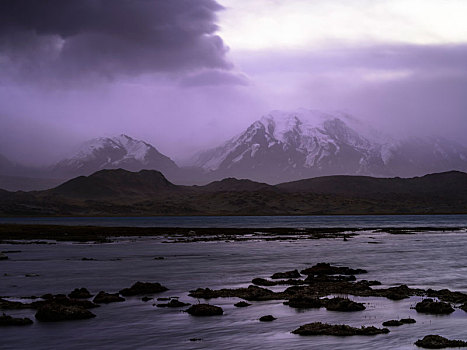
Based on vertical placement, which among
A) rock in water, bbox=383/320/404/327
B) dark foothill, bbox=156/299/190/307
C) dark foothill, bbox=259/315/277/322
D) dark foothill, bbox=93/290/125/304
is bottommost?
rock in water, bbox=383/320/404/327

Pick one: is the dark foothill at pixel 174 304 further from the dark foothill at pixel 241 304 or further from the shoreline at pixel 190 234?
the shoreline at pixel 190 234

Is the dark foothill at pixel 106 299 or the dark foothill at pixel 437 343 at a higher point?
the dark foothill at pixel 106 299

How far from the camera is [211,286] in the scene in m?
43.2

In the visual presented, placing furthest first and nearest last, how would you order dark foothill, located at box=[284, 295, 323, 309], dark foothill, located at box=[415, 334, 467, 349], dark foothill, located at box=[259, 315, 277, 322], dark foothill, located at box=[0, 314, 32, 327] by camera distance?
dark foothill, located at box=[284, 295, 323, 309] → dark foothill, located at box=[259, 315, 277, 322] → dark foothill, located at box=[0, 314, 32, 327] → dark foothill, located at box=[415, 334, 467, 349]

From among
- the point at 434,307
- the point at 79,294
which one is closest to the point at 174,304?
the point at 79,294

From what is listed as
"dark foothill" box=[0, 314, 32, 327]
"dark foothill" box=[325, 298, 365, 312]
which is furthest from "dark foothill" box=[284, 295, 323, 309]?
"dark foothill" box=[0, 314, 32, 327]

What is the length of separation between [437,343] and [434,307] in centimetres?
822

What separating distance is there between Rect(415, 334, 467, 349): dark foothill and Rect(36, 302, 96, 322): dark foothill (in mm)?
16627

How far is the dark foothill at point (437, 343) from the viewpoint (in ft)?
76.8

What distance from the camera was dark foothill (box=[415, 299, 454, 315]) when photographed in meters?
30.9

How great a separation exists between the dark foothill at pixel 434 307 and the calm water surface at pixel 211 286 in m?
0.49

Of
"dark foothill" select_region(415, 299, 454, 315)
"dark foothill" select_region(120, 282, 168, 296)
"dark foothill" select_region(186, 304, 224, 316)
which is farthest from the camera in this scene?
"dark foothill" select_region(120, 282, 168, 296)

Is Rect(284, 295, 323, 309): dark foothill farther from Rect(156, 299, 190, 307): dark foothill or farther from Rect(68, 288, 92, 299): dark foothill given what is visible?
Rect(68, 288, 92, 299): dark foothill

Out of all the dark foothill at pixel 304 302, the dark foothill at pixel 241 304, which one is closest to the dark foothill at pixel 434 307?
the dark foothill at pixel 304 302
